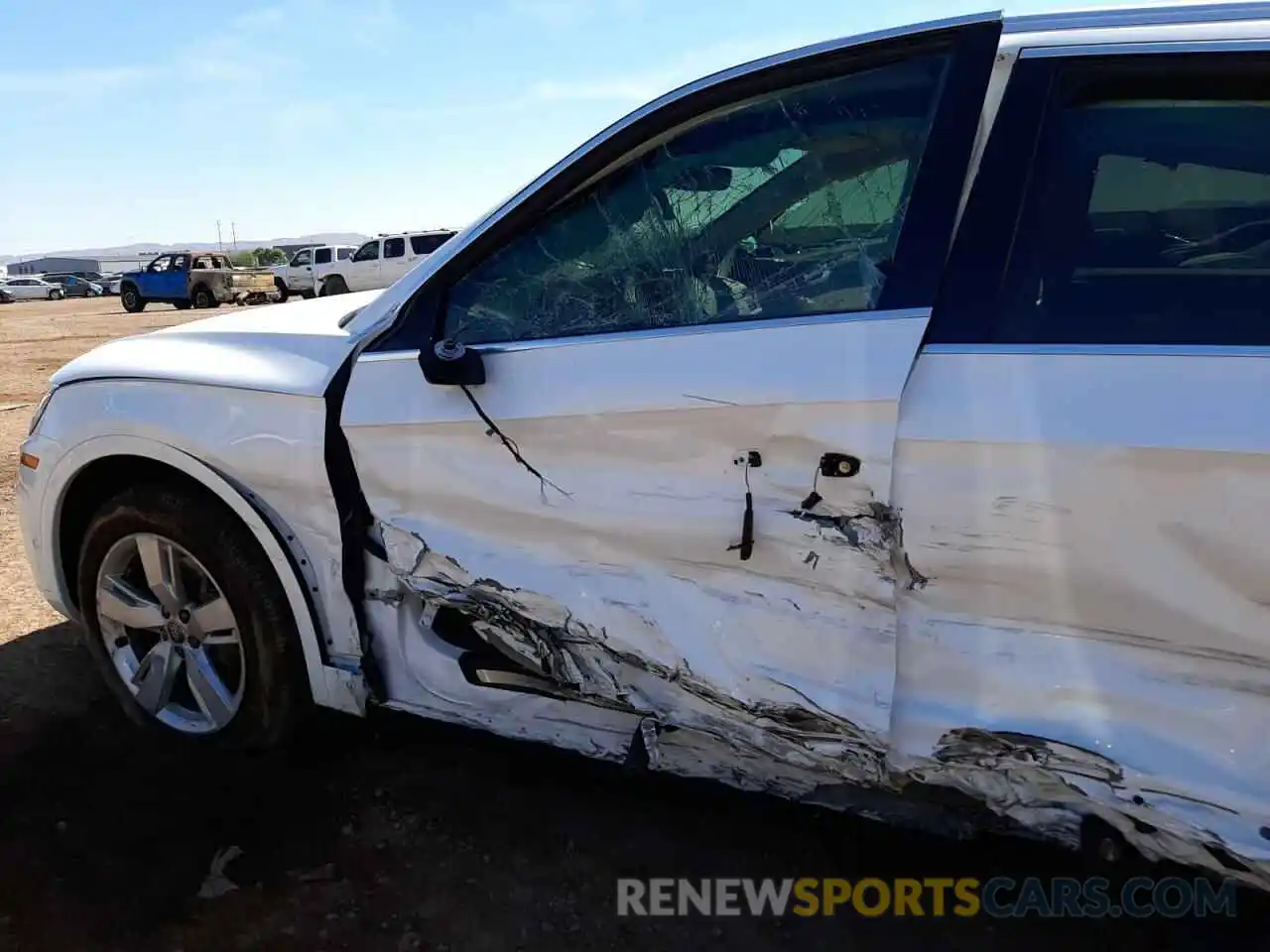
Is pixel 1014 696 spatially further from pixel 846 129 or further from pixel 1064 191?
pixel 846 129

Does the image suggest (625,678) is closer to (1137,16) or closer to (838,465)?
(838,465)

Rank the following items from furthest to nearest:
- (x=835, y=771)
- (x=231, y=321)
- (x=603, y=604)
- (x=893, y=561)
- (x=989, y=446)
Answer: (x=231, y=321), (x=603, y=604), (x=835, y=771), (x=893, y=561), (x=989, y=446)

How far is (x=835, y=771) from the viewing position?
1.97 m

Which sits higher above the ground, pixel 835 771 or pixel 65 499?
pixel 65 499

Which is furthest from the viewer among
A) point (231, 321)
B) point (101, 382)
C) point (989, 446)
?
point (231, 321)

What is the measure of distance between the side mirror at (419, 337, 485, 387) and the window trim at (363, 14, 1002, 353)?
11 centimetres

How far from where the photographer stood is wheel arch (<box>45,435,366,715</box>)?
2434mm

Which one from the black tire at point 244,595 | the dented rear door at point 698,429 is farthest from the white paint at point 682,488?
the black tire at point 244,595

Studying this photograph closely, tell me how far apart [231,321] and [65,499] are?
2.35 ft

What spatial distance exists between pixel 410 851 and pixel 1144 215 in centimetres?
219

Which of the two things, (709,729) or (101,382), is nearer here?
(709,729)

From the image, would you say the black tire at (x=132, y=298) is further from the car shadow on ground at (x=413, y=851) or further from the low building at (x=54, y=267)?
the low building at (x=54, y=267)

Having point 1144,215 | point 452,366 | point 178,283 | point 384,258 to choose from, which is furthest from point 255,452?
point 178,283

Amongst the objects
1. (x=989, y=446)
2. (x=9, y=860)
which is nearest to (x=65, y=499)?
(x=9, y=860)
